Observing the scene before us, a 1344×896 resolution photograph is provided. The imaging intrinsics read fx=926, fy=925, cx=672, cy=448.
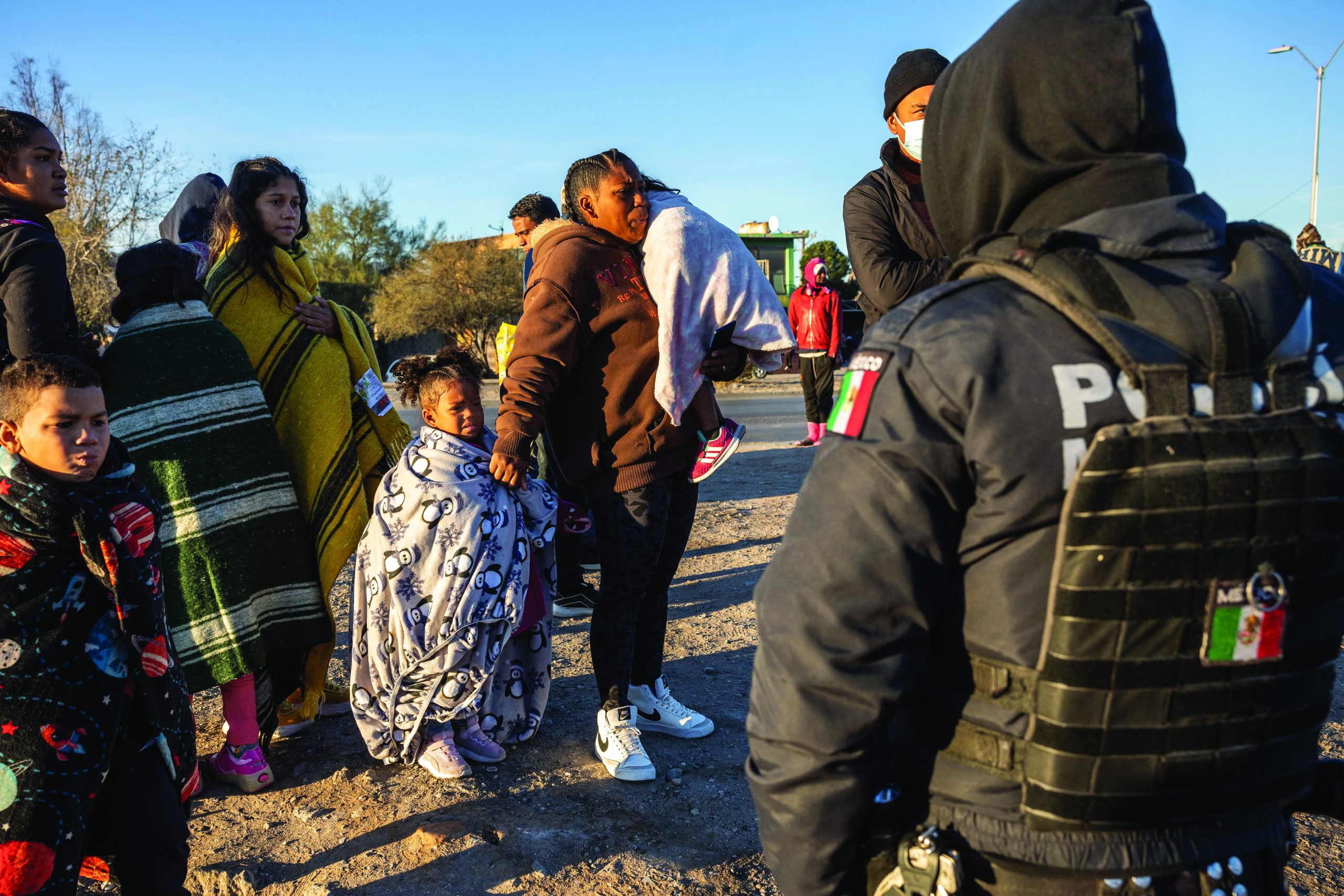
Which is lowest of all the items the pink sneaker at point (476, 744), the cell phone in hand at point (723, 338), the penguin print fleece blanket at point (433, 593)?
the pink sneaker at point (476, 744)

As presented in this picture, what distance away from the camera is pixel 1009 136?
1.34 metres

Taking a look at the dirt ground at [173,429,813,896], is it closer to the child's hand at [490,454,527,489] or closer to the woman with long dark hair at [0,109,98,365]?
the child's hand at [490,454,527,489]

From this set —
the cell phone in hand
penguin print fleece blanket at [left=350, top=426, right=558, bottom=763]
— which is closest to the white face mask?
the cell phone in hand

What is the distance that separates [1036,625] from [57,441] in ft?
7.32

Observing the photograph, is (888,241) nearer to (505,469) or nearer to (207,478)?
(505,469)

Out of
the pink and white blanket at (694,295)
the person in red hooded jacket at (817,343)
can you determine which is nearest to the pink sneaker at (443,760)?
the pink and white blanket at (694,295)

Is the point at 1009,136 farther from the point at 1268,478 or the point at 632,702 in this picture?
the point at 632,702

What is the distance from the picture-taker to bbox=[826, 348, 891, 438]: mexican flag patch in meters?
1.26

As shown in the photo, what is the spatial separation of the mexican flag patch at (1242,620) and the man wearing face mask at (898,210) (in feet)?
7.30

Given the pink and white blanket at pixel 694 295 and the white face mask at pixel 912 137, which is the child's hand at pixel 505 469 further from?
the white face mask at pixel 912 137

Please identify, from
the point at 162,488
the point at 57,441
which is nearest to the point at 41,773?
the point at 57,441

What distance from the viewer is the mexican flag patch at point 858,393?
1.26 meters

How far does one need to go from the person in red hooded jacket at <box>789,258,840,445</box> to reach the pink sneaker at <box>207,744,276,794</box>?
310 inches

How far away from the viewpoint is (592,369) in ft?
10.8
